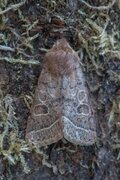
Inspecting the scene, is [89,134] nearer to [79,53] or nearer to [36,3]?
[79,53]

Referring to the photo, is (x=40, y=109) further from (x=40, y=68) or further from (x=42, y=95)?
(x=40, y=68)

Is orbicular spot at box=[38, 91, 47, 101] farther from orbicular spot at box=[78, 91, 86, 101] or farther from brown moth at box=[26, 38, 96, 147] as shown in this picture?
orbicular spot at box=[78, 91, 86, 101]

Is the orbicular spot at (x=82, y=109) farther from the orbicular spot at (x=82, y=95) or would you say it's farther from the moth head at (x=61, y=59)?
the moth head at (x=61, y=59)

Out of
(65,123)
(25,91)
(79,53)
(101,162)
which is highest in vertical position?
(79,53)

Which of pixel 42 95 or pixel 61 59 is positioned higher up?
pixel 61 59

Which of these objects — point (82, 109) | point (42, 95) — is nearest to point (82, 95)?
point (82, 109)

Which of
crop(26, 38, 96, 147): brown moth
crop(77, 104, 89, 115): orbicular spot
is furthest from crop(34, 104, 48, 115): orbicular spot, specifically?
crop(77, 104, 89, 115): orbicular spot

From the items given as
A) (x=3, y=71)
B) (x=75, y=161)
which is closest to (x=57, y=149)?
(x=75, y=161)
